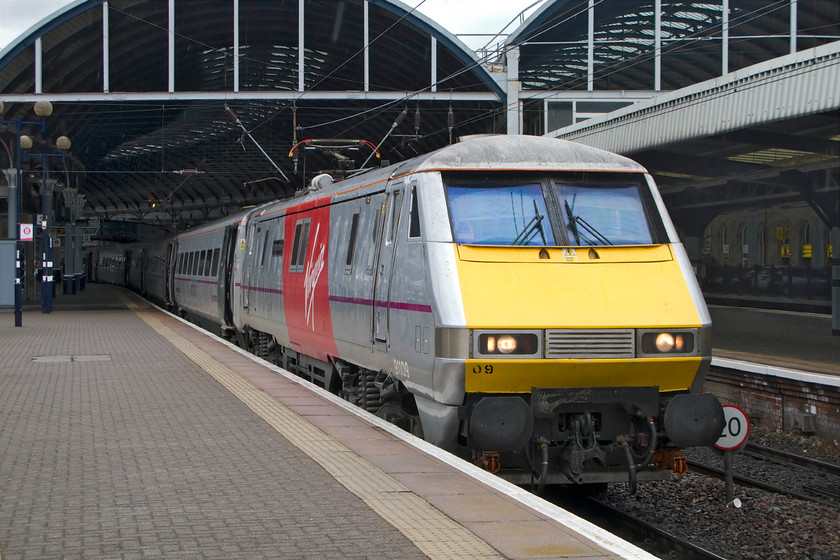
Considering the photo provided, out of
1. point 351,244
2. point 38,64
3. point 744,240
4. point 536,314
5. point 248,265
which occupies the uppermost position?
point 38,64

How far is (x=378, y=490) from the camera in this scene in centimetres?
605

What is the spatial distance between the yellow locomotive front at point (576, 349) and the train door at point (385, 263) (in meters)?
0.91

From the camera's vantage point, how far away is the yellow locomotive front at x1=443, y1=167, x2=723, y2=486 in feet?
22.9

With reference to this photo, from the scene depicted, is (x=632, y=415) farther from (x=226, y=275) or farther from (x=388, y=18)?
(x=388, y=18)

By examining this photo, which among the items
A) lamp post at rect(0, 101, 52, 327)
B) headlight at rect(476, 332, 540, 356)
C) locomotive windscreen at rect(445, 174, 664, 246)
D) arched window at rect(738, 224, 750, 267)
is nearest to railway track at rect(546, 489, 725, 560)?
headlight at rect(476, 332, 540, 356)

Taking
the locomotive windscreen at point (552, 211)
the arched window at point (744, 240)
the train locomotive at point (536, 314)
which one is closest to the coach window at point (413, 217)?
the train locomotive at point (536, 314)

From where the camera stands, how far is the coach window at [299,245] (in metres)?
12.2

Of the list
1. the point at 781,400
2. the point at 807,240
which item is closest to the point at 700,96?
the point at 781,400

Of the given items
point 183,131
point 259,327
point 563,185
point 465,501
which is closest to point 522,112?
point 183,131

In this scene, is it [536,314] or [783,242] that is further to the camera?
[783,242]

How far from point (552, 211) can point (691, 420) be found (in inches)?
81.2

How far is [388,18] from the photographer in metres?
31.9

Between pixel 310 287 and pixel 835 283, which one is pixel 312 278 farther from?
pixel 835 283

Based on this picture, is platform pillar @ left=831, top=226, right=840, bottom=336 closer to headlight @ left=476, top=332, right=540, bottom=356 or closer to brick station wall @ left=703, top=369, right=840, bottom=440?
brick station wall @ left=703, top=369, right=840, bottom=440
